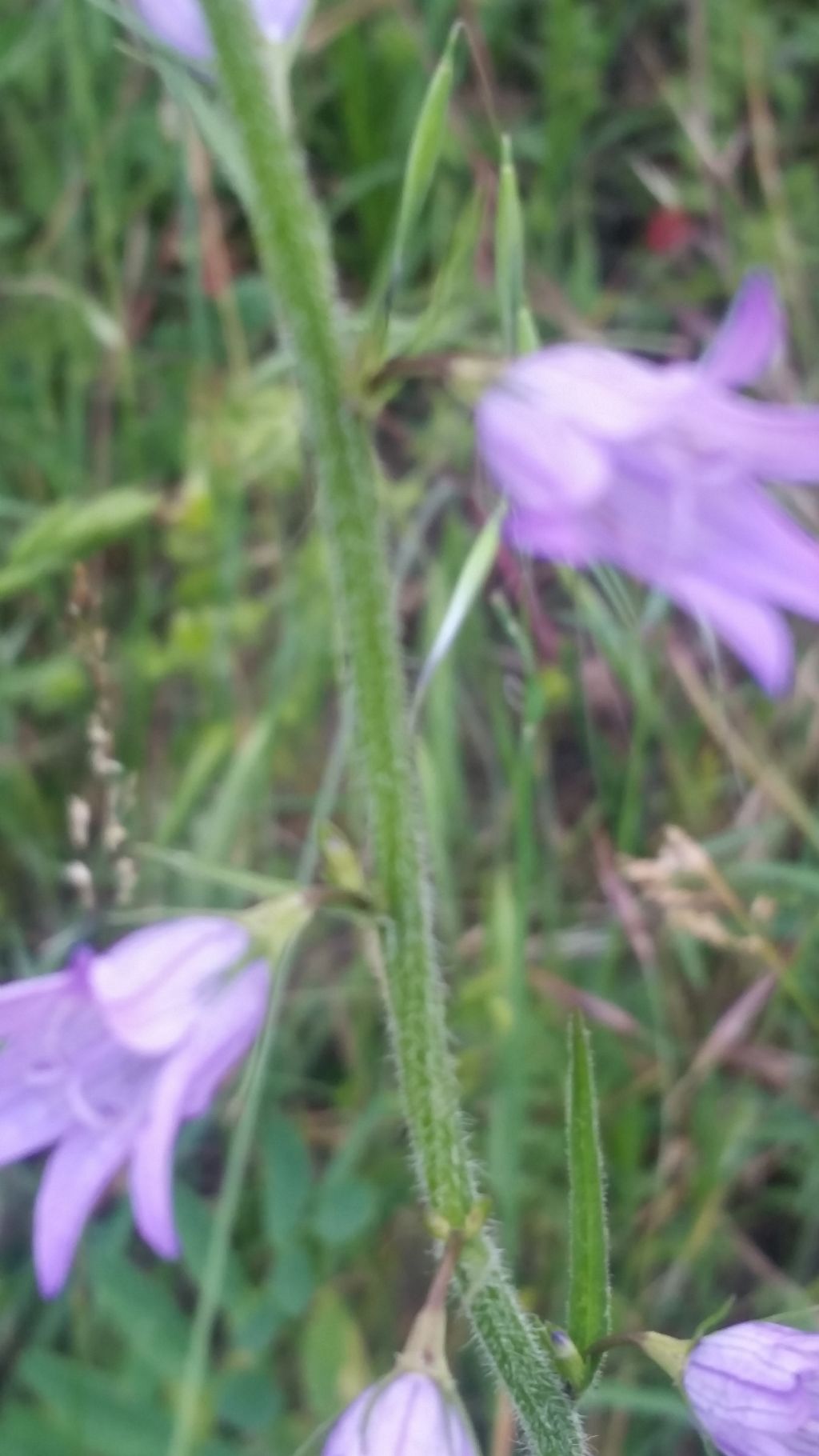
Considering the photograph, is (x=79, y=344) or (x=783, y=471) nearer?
(x=783, y=471)

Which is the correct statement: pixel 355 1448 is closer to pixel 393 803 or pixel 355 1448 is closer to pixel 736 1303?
pixel 393 803

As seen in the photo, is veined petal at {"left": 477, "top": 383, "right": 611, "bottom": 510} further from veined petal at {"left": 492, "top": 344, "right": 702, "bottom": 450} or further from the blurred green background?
the blurred green background

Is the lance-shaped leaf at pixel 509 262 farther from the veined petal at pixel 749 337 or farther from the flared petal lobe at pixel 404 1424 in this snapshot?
the flared petal lobe at pixel 404 1424

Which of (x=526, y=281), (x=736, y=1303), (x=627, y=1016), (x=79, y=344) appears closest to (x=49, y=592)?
(x=79, y=344)

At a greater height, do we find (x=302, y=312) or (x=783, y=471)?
(x=302, y=312)

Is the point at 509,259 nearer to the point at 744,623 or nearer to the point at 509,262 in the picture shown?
the point at 509,262

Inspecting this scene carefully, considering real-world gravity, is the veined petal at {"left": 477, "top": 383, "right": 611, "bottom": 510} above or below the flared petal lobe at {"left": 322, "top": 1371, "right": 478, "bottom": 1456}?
above

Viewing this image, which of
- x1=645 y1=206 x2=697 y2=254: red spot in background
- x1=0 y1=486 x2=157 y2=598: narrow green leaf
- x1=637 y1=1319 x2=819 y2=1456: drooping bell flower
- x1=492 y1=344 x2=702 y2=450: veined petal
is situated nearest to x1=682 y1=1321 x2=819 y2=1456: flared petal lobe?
x1=637 y1=1319 x2=819 y2=1456: drooping bell flower
